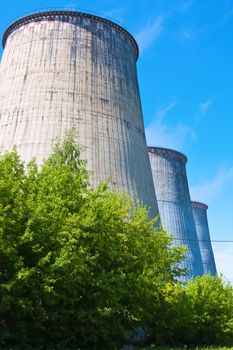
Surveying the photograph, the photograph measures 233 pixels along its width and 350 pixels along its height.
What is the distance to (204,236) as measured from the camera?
4869 cm

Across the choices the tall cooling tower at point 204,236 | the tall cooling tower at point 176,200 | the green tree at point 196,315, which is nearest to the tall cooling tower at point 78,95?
the green tree at point 196,315

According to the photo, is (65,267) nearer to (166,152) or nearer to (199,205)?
(166,152)

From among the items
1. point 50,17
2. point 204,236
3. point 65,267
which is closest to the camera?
point 65,267

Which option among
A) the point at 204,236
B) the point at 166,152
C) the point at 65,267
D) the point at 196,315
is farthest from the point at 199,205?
the point at 65,267

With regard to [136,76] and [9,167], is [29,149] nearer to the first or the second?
[9,167]

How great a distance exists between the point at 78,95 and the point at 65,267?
13.2 meters

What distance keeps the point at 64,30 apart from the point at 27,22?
276 centimetres

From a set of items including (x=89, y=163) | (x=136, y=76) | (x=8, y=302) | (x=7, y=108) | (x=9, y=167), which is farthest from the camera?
(x=136, y=76)

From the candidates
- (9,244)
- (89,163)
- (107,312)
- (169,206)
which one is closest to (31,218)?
(9,244)

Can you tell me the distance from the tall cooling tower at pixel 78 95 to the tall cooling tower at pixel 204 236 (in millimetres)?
23740

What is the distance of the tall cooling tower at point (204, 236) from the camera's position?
46.1 metres

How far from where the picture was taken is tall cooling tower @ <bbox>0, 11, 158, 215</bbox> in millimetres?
22469

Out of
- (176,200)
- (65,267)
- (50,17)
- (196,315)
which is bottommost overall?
(65,267)

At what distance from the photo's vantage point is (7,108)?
2375cm
